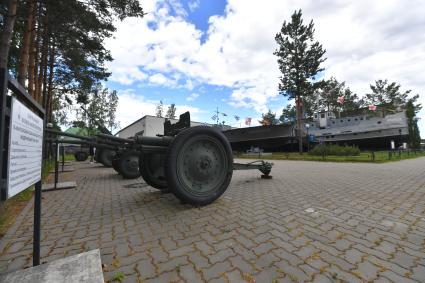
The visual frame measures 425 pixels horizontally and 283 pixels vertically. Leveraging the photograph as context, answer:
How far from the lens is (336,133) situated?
31.5m

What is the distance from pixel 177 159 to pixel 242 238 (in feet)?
5.16

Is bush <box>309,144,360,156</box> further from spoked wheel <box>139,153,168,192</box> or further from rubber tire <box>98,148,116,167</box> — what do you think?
spoked wheel <box>139,153,168,192</box>

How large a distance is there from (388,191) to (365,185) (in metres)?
0.75

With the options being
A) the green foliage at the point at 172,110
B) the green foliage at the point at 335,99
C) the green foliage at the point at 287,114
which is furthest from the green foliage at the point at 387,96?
the green foliage at the point at 172,110

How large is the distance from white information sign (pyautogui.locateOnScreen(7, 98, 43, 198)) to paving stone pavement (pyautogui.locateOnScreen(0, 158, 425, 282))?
1.02 metres

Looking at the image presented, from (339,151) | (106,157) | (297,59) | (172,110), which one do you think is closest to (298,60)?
(297,59)

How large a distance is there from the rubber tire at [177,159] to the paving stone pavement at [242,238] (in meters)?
0.22

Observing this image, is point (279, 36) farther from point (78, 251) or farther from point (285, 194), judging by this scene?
point (78, 251)

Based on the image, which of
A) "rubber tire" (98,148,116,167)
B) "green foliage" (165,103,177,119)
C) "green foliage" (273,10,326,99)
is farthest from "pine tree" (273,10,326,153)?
"green foliage" (165,103,177,119)

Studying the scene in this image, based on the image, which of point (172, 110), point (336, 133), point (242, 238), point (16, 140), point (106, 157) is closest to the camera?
point (16, 140)

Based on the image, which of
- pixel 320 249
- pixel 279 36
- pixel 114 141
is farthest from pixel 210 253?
pixel 279 36

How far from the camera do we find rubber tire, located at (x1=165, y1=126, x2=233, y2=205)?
3.51 metres

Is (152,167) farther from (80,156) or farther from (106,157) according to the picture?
(80,156)

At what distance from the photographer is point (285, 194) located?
4883 millimetres
